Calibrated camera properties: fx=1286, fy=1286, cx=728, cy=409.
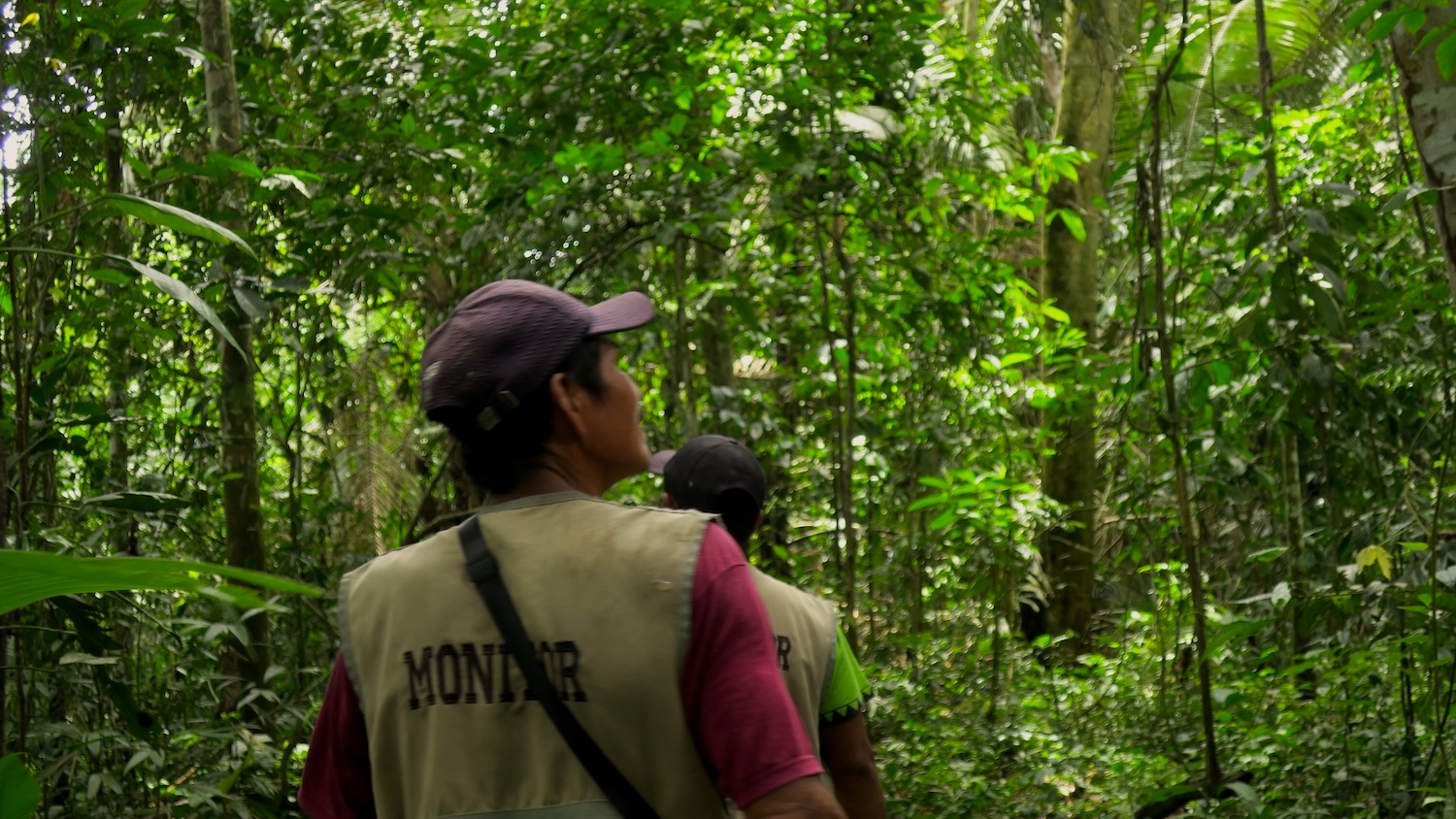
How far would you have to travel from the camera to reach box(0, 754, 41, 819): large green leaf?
770mm

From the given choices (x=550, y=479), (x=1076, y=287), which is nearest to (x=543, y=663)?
(x=550, y=479)

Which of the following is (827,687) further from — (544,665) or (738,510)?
(544,665)

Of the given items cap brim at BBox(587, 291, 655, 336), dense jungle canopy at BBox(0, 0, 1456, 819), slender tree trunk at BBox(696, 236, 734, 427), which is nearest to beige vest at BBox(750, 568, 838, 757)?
cap brim at BBox(587, 291, 655, 336)

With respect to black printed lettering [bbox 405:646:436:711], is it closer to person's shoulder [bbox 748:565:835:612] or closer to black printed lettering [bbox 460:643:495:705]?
black printed lettering [bbox 460:643:495:705]

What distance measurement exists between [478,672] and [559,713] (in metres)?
0.10

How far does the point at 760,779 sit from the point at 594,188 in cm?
394

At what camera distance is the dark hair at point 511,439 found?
145 cm

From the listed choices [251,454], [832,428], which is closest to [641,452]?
[251,454]

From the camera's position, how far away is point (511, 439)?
1449mm

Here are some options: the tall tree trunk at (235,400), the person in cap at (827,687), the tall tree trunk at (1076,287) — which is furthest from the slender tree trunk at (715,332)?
the person in cap at (827,687)

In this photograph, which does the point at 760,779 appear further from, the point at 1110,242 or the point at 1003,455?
the point at 1110,242

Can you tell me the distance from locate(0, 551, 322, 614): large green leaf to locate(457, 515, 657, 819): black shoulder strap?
0.72m

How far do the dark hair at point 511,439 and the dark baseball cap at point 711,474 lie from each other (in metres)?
0.93

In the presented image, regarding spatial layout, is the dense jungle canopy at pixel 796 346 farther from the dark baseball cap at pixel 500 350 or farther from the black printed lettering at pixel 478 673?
the black printed lettering at pixel 478 673
